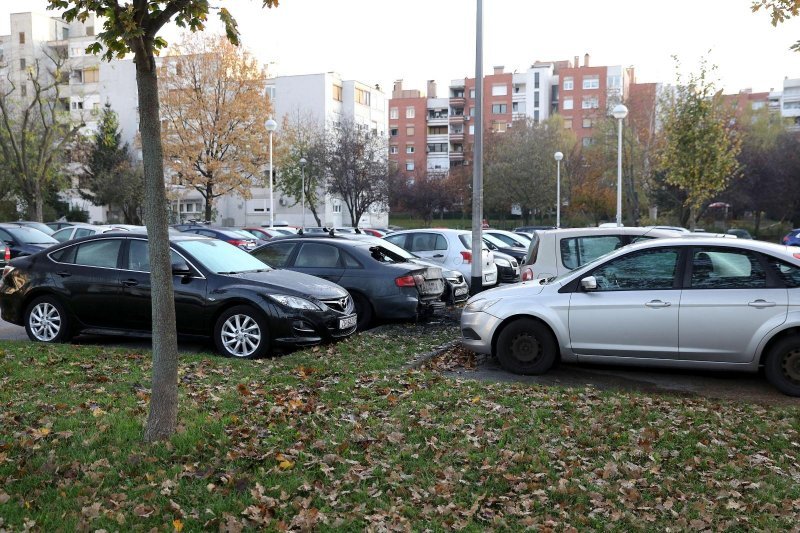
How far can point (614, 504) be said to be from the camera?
4.46 meters

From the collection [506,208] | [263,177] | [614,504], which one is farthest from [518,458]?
[506,208]

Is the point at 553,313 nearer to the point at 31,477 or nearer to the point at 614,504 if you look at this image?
the point at 614,504

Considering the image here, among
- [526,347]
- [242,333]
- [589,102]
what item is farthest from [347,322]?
[589,102]

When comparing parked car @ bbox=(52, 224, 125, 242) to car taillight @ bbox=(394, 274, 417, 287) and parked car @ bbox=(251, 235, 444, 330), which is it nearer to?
parked car @ bbox=(251, 235, 444, 330)

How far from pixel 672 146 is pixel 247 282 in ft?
69.5

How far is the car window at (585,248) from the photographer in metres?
11.3

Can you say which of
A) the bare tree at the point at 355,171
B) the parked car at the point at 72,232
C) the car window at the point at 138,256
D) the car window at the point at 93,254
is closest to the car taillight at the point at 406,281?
the car window at the point at 138,256

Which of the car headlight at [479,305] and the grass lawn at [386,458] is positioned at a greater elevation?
the car headlight at [479,305]

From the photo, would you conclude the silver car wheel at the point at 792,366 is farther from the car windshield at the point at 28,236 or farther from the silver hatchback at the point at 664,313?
the car windshield at the point at 28,236

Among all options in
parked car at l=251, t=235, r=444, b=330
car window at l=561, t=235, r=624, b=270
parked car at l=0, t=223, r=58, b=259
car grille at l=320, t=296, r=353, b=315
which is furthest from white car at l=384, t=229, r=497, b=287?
parked car at l=0, t=223, r=58, b=259

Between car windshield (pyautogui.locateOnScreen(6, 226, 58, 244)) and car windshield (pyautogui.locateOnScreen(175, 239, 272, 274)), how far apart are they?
11058 mm

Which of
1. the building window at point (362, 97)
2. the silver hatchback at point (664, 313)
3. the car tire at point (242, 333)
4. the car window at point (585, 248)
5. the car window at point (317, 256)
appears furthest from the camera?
the building window at point (362, 97)

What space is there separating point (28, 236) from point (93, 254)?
36.2 ft

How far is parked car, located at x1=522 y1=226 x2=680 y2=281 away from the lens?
37.1 ft
